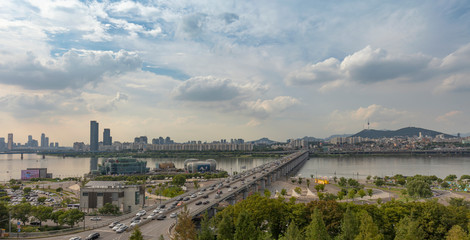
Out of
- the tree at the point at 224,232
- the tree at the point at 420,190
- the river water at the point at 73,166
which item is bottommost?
the river water at the point at 73,166

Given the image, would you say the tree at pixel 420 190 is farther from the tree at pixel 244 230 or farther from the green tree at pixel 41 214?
the green tree at pixel 41 214

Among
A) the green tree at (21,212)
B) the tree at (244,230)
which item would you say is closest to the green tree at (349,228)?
the tree at (244,230)

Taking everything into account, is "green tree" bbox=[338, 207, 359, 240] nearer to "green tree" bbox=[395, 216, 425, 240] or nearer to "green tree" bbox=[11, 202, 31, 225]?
"green tree" bbox=[395, 216, 425, 240]

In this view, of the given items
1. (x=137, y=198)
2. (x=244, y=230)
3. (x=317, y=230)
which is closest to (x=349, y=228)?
(x=317, y=230)

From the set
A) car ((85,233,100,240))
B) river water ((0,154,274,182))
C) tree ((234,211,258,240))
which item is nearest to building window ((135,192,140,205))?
car ((85,233,100,240))

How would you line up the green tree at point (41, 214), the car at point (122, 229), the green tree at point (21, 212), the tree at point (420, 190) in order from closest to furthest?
the car at point (122, 229)
the green tree at point (21, 212)
the green tree at point (41, 214)
the tree at point (420, 190)

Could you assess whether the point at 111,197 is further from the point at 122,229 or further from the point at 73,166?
the point at 73,166

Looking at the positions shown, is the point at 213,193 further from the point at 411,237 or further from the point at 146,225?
the point at 411,237
